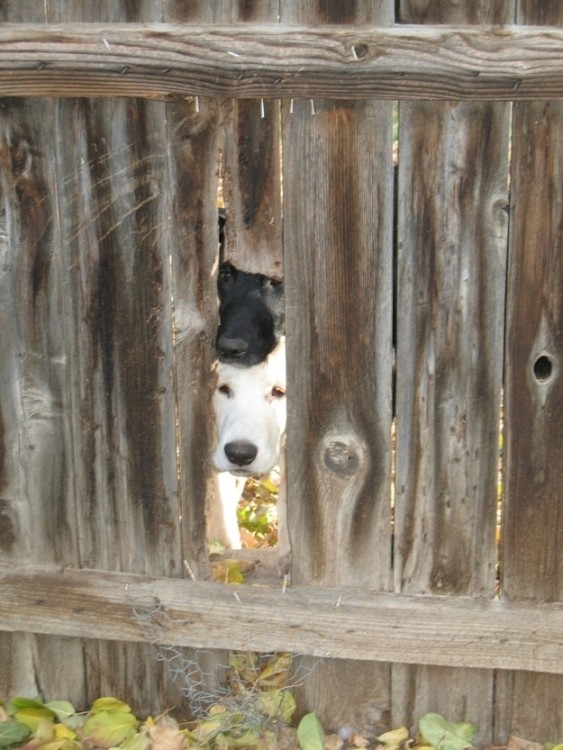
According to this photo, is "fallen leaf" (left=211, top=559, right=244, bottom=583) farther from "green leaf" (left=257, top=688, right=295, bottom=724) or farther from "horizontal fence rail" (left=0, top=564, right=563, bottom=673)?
"green leaf" (left=257, top=688, right=295, bottom=724)

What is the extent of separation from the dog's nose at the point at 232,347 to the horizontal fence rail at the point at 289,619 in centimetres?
93

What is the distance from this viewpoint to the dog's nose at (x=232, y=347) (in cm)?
396

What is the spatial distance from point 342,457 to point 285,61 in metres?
1.24

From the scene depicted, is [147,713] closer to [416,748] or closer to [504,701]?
[416,748]

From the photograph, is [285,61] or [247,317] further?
[247,317]

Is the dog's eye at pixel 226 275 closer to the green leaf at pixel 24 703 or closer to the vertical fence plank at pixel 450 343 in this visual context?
the vertical fence plank at pixel 450 343

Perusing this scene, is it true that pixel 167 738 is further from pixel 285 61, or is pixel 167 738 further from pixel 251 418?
pixel 285 61

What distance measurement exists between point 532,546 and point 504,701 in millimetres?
617

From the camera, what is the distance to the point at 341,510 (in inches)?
134

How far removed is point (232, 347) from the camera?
3.95 metres

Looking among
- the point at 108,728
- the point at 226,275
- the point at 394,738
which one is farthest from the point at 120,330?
the point at 394,738

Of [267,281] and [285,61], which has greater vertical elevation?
[285,61]

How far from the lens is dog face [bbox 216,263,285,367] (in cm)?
399

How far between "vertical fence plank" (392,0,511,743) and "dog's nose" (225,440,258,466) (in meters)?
0.73
